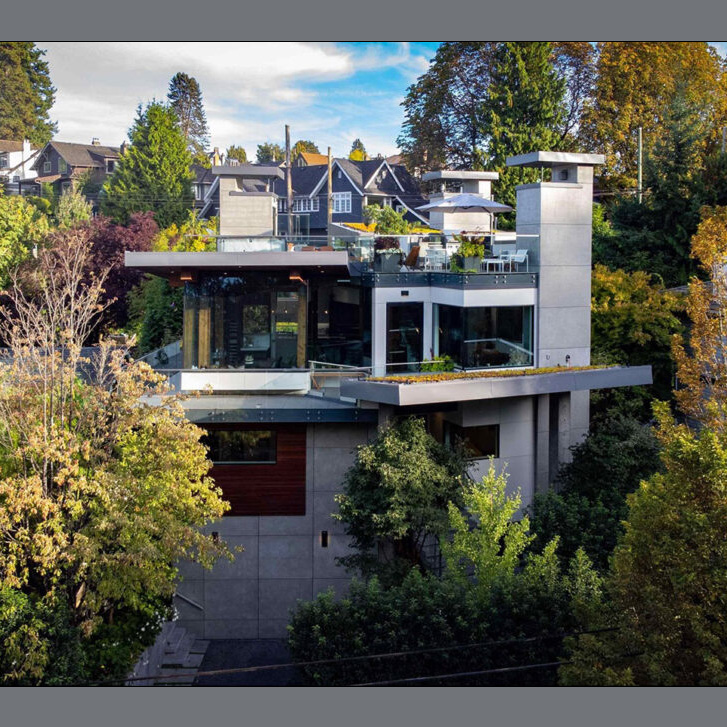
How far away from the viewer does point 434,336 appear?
73.9 feet

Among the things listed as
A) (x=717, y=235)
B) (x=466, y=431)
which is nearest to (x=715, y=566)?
(x=466, y=431)

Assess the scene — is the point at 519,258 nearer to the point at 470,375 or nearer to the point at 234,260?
the point at 470,375

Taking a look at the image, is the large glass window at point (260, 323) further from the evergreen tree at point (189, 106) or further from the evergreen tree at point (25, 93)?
the evergreen tree at point (189, 106)

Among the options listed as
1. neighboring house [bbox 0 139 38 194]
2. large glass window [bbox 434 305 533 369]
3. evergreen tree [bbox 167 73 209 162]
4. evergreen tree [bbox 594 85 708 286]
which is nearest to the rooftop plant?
large glass window [bbox 434 305 533 369]

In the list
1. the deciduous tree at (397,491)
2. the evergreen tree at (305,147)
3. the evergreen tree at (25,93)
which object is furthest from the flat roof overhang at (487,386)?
the evergreen tree at (305,147)

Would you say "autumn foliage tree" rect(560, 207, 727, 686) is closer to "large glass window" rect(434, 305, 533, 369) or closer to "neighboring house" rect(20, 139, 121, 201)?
"large glass window" rect(434, 305, 533, 369)

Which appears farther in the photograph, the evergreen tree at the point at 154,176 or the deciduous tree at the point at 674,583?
the evergreen tree at the point at 154,176

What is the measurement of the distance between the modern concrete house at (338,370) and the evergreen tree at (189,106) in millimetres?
48229

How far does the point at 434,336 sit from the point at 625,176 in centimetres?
2274

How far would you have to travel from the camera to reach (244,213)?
2461 cm

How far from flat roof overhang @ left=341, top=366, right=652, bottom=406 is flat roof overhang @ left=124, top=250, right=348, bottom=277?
3250 millimetres

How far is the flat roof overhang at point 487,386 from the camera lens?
62.8 ft

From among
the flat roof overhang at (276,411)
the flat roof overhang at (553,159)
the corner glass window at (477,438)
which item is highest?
the flat roof overhang at (553,159)

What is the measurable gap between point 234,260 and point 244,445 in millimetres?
4279
